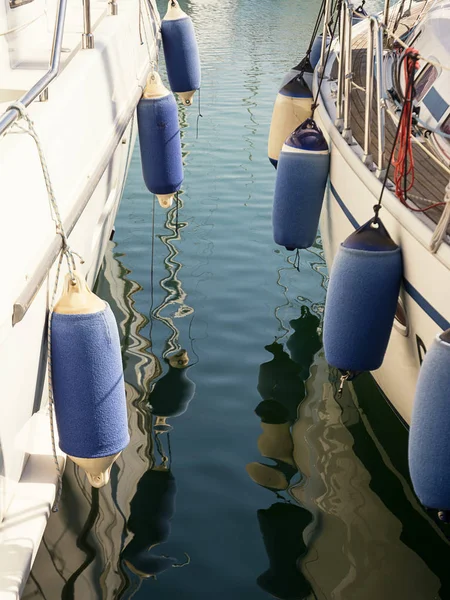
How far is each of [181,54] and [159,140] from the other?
181 centimetres

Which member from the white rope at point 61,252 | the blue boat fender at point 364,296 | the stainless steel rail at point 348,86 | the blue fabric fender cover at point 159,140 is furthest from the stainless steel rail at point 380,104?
the blue fabric fender cover at point 159,140

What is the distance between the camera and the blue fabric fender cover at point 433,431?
2.56m

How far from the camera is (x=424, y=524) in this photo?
11.1 feet

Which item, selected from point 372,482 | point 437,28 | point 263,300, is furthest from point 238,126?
point 372,482

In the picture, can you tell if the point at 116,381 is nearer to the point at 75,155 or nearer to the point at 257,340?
the point at 75,155

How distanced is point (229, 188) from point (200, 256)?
5.28 feet

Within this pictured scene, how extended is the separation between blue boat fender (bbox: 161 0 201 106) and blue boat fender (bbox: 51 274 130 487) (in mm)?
4144

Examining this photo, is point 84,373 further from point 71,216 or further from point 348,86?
point 348,86

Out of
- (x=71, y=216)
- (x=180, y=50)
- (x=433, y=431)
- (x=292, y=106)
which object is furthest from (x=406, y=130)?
(x=180, y=50)

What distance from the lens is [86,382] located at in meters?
2.73

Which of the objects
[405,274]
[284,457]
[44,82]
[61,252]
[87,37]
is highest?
[44,82]

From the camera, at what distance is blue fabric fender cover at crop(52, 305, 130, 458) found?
2.72 m

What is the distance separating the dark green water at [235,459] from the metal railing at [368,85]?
1257 mm

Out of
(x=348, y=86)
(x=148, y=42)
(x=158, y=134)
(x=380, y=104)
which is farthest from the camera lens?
(x=148, y=42)
